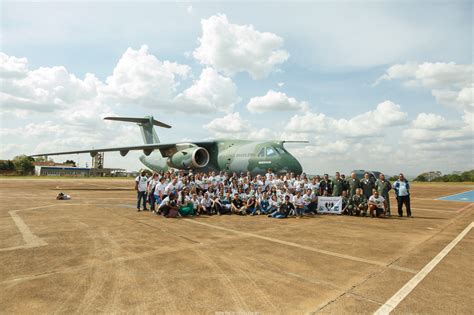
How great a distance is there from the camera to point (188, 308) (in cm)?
377

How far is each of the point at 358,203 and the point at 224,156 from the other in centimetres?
1075

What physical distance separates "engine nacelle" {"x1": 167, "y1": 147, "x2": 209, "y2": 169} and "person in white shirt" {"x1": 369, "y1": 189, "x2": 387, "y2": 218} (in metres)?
12.6

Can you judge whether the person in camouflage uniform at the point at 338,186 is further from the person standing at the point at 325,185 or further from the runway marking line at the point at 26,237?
the runway marking line at the point at 26,237

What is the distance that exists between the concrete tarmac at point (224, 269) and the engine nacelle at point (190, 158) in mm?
12109

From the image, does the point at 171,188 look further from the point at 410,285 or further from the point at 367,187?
the point at 410,285

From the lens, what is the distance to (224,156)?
70.7ft

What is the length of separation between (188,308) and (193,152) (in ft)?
59.5

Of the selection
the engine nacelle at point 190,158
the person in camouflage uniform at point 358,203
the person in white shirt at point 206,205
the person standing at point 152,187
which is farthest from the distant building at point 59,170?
the person in camouflage uniform at point 358,203

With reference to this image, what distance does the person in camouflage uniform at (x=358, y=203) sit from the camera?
12906mm

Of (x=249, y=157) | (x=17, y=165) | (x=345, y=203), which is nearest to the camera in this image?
(x=345, y=203)

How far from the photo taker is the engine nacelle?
70.8 feet

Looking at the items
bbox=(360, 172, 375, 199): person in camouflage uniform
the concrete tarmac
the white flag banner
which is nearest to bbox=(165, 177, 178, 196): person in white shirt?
the concrete tarmac

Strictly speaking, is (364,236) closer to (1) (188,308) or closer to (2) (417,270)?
(2) (417,270)

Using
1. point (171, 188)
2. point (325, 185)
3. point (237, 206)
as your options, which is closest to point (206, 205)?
point (237, 206)
